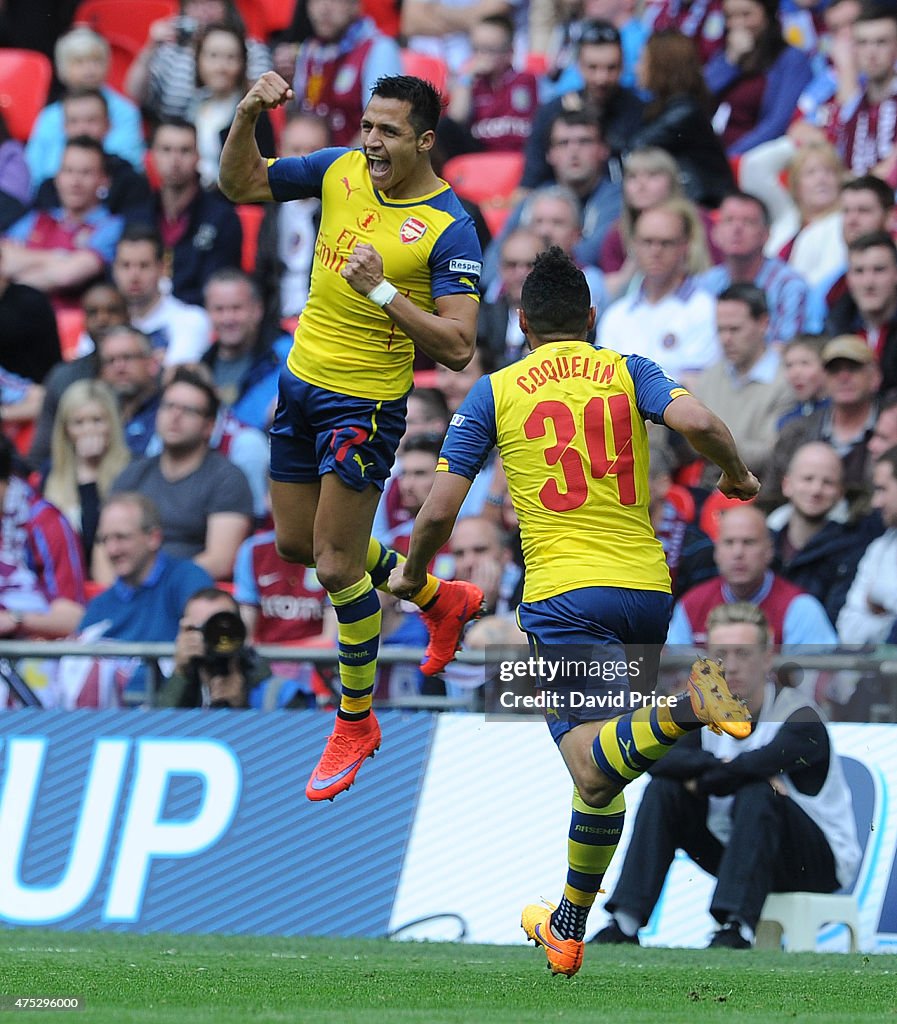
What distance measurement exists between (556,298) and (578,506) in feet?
2.45

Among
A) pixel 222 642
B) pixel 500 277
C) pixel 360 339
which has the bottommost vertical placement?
pixel 222 642

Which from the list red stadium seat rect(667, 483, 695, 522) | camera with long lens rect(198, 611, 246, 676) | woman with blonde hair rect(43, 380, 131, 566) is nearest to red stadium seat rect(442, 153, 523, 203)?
woman with blonde hair rect(43, 380, 131, 566)

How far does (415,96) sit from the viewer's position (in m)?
7.80

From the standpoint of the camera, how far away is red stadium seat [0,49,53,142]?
57.2ft

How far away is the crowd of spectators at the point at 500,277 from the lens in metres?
11.2

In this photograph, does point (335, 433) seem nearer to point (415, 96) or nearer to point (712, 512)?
point (415, 96)

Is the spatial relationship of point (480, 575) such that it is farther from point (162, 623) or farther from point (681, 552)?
point (162, 623)

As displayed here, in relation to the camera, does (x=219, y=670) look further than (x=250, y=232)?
No

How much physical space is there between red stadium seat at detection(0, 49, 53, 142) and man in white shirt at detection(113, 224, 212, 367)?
3.77 meters

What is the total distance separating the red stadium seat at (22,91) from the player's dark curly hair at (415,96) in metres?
10.3

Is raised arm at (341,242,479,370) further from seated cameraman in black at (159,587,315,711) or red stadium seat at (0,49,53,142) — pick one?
red stadium seat at (0,49,53,142)

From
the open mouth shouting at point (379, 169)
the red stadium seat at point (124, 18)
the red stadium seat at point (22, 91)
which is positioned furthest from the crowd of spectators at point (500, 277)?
the open mouth shouting at point (379, 169)

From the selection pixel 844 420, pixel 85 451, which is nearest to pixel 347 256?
pixel 844 420

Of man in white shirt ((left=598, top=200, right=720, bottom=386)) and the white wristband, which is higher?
the white wristband
